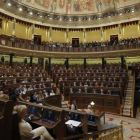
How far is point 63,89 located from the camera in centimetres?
862

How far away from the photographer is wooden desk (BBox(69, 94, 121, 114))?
6.92 m

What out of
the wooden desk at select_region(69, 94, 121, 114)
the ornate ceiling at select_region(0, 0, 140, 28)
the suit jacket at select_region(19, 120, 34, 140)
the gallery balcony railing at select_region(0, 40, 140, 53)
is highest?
the ornate ceiling at select_region(0, 0, 140, 28)

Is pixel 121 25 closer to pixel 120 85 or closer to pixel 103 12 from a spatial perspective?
pixel 103 12

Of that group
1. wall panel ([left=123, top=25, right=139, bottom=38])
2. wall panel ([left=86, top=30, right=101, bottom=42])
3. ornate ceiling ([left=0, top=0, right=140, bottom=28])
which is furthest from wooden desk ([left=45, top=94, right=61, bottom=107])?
wall panel ([left=123, top=25, right=139, bottom=38])

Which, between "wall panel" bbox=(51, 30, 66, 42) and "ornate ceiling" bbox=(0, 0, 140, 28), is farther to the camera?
"wall panel" bbox=(51, 30, 66, 42)

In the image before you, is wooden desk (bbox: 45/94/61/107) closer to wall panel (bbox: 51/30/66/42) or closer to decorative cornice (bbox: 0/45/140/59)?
decorative cornice (bbox: 0/45/140/59)

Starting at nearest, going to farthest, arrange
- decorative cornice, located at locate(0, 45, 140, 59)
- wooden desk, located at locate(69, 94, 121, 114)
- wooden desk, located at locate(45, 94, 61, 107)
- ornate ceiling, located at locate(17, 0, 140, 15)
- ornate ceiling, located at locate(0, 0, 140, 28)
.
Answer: wooden desk, located at locate(45, 94, 61, 107)
wooden desk, located at locate(69, 94, 121, 114)
decorative cornice, located at locate(0, 45, 140, 59)
ornate ceiling, located at locate(0, 0, 140, 28)
ornate ceiling, located at locate(17, 0, 140, 15)

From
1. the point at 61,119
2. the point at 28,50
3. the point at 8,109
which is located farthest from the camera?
the point at 28,50

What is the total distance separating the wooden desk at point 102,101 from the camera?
6919 millimetres

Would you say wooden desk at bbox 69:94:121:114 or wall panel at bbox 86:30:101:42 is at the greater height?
wall panel at bbox 86:30:101:42

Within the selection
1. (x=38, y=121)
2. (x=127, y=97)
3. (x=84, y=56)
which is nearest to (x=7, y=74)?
(x=38, y=121)

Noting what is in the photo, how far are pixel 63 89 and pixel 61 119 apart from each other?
6346mm

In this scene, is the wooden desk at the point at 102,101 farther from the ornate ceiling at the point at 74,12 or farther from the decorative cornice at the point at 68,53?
the ornate ceiling at the point at 74,12

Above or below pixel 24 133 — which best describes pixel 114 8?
above
